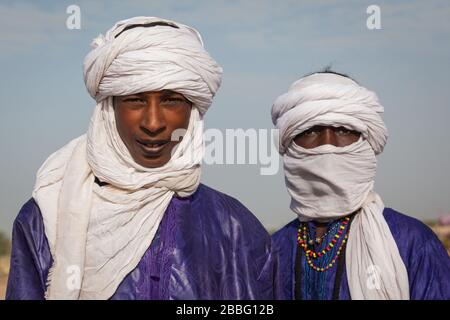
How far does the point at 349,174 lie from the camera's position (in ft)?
17.0

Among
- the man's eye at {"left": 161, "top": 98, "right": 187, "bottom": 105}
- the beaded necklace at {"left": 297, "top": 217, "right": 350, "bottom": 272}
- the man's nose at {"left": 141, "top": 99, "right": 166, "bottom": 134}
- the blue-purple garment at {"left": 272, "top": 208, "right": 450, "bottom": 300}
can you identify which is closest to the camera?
the man's nose at {"left": 141, "top": 99, "right": 166, "bottom": 134}

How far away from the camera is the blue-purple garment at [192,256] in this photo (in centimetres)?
429

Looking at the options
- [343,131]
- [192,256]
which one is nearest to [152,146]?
[192,256]

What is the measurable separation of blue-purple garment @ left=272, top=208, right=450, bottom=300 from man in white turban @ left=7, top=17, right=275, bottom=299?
25.9 inches

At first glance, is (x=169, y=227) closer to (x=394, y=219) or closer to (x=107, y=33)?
(x=107, y=33)

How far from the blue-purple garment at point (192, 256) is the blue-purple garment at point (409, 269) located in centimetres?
39

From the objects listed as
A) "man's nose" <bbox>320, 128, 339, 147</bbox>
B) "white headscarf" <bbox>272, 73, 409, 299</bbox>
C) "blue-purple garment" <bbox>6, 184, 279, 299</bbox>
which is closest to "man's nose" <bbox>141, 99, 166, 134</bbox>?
"blue-purple garment" <bbox>6, 184, 279, 299</bbox>

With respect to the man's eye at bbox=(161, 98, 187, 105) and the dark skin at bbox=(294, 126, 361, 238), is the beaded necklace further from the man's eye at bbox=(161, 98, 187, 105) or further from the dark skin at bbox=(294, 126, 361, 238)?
the man's eye at bbox=(161, 98, 187, 105)

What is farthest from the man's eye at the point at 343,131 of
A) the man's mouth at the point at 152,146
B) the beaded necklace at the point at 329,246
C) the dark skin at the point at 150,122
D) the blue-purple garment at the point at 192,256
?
the man's mouth at the point at 152,146

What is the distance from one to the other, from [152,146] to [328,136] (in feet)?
4.45

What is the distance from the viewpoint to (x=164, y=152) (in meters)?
4.39

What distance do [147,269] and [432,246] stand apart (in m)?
1.80

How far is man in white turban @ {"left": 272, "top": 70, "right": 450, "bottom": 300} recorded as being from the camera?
195 inches

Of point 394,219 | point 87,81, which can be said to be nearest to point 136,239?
point 87,81
